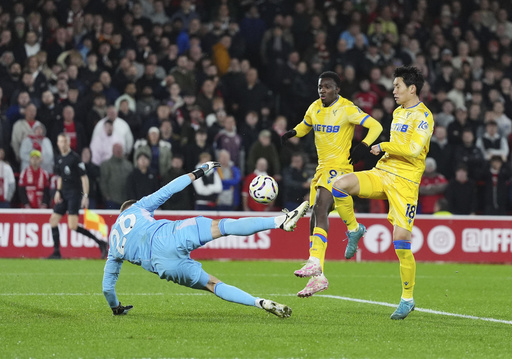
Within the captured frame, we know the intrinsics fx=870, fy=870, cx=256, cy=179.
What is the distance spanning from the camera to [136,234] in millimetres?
7852

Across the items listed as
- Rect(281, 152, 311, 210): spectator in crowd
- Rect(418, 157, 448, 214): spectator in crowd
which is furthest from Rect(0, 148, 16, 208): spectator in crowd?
Rect(418, 157, 448, 214): spectator in crowd

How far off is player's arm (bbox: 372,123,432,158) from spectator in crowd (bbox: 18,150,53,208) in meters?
9.72

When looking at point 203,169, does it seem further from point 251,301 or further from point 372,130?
point 372,130

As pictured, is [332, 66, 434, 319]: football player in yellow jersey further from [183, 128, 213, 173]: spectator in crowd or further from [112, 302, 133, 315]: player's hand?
[183, 128, 213, 173]: spectator in crowd

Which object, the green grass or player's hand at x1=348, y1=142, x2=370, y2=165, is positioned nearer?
the green grass

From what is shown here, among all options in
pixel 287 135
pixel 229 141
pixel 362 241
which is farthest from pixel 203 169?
pixel 229 141

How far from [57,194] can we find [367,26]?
925cm

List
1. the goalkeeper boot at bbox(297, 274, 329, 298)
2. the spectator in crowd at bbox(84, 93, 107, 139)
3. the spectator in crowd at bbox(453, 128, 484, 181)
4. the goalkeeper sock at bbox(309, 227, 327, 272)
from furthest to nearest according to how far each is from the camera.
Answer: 1. the spectator in crowd at bbox(453, 128, 484, 181)
2. the spectator in crowd at bbox(84, 93, 107, 139)
3. the goalkeeper sock at bbox(309, 227, 327, 272)
4. the goalkeeper boot at bbox(297, 274, 329, 298)

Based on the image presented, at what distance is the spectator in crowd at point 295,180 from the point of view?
17.2 metres

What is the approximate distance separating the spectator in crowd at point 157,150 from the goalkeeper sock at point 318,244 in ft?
26.1

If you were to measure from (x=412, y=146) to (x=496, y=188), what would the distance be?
10.3 m

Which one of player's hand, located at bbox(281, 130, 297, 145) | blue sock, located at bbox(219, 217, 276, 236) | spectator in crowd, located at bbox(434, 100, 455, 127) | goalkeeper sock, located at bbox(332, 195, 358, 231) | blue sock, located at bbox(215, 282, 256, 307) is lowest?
blue sock, located at bbox(215, 282, 256, 307)

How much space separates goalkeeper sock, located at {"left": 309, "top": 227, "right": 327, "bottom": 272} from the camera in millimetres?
9070

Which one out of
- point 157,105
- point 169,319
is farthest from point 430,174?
point 169,319
